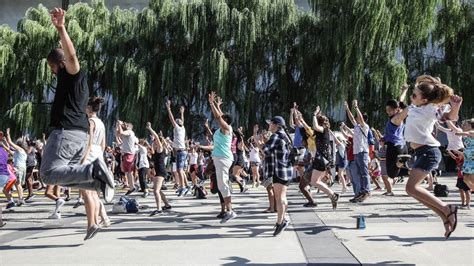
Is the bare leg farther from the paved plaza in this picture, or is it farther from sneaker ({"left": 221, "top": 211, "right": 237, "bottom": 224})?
sneaker ({"left": 221, "top": 211, "right": 237, "bottom": 224})

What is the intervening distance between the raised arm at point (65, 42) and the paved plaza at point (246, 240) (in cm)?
175

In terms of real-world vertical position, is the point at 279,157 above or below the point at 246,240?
above

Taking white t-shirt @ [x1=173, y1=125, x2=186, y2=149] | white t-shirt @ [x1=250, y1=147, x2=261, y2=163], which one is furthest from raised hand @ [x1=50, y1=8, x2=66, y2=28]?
white t-shirt @ [x1=250, y1=147, x2=261, y2=163]

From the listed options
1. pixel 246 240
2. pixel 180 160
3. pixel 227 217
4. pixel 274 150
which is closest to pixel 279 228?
pixel 246 240

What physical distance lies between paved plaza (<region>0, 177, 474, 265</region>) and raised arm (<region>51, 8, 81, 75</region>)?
175 cm

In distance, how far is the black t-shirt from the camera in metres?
4.88

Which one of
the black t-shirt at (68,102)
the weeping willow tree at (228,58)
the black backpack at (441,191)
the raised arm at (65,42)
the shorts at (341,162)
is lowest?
the black backpack at (441,191)

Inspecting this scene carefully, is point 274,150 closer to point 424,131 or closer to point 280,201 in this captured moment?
point 280,201

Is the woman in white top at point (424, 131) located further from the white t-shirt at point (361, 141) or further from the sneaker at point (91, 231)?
the white t-shirt at point (361, 141)

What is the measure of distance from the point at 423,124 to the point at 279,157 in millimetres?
2047

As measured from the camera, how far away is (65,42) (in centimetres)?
445

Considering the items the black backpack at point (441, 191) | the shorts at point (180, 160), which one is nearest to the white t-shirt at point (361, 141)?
the black backpack at point (441, 191)

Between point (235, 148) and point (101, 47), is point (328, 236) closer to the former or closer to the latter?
point (235, 148)

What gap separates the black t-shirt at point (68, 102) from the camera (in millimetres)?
4879
